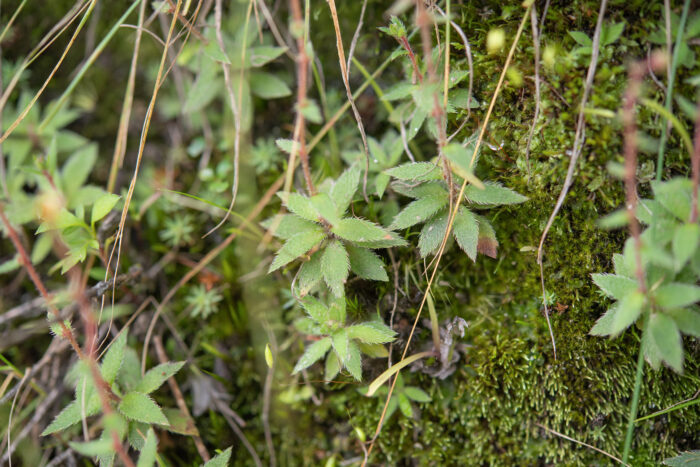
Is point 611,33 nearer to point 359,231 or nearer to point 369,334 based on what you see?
point 359,231

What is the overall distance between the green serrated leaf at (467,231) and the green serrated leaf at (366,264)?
32 centimetres

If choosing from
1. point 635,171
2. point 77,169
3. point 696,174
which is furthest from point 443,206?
point 77,169

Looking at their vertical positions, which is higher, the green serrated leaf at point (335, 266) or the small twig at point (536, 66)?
the small twig at point (536, 66)

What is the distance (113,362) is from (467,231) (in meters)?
1.48

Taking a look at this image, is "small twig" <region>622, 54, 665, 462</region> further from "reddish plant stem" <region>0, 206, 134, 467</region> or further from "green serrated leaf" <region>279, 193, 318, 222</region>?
"reddish plant stem" <region>0, 206, 134, 467</region>

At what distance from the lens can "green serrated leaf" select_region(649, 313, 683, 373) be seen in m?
1.39

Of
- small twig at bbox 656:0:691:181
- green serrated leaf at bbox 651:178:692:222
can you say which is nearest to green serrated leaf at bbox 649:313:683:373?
green serrated leaf at bbox 651:178:692:222

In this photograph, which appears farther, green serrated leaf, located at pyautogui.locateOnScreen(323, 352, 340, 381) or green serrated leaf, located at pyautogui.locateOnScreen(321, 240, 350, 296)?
green serrated leaf, located at pyautogui.locateOnScreen(323, 352, 340, 381)

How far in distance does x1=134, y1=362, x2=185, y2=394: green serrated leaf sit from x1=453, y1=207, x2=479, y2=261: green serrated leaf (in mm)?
1241

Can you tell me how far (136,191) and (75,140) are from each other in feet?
1.54

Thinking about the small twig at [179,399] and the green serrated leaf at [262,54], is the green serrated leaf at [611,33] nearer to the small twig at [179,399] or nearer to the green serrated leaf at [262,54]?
the green serrated leaf at [262,54]

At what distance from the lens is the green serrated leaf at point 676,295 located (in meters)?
1.35

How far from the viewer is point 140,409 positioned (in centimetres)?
183

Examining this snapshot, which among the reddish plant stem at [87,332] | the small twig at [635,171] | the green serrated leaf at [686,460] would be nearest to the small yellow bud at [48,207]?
the reddish plant stem at [87,332]
